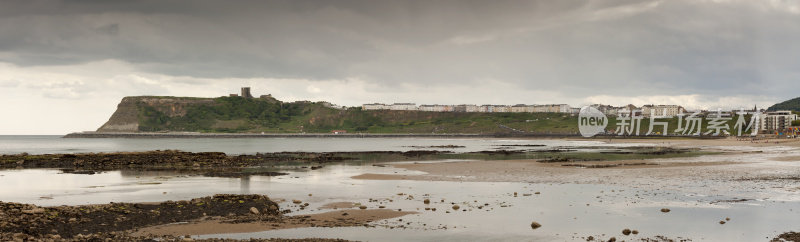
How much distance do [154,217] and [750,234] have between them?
72.2ft

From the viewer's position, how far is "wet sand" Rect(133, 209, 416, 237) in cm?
1995

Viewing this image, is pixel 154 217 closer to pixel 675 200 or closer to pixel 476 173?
pixel 675 200

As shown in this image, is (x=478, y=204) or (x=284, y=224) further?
(x=478, y=204)

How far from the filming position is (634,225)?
20.6 metres

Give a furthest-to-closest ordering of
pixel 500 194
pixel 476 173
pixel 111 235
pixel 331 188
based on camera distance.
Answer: pixel 476 173, pixel 331 188, pixel 500 194, pixel 111 235

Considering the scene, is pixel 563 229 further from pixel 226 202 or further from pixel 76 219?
pixel 76 219

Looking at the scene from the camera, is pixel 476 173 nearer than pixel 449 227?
No

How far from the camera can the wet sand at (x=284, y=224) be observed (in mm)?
19953

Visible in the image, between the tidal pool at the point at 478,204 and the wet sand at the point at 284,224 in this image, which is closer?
the tidal pool at the point at 478,204

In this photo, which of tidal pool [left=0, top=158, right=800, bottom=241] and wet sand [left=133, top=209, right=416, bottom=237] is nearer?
tidal pool [left=0, top=158, right=800, bottom=241]

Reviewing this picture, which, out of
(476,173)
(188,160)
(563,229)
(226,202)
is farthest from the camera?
(188,160)

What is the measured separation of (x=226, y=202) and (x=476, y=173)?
2537cm

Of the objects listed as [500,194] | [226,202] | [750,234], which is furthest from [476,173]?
[750,234]

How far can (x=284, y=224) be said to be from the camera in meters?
21.4
